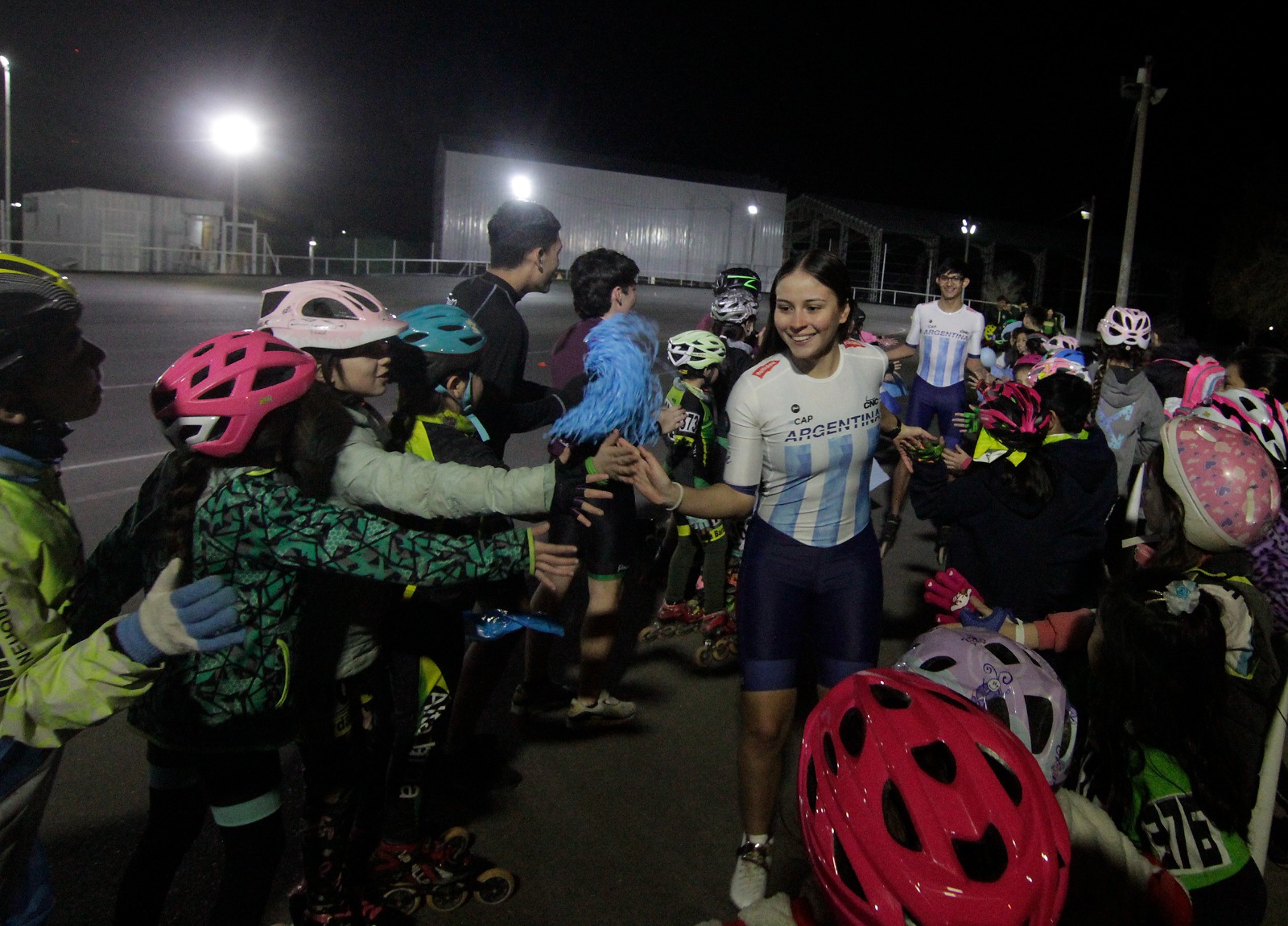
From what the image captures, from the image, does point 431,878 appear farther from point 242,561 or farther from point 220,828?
point 242,561

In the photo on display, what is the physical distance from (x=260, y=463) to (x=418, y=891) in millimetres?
1672

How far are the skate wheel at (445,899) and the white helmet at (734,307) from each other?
4326mm

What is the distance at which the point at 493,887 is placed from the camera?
10.1 ft

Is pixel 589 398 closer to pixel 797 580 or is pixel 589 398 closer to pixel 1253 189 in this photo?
pixel 797 580

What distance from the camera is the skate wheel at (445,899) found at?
9.82ft

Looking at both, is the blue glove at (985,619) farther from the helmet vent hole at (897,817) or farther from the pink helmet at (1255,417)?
the pink helmet at (1255,417)

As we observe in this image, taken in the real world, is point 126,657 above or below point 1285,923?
above

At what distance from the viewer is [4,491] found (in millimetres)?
1842

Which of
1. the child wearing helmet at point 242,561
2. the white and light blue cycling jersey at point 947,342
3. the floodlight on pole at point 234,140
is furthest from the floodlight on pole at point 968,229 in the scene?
the child wearing helmet at point 242,561

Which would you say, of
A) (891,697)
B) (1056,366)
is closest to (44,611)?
(891,697)

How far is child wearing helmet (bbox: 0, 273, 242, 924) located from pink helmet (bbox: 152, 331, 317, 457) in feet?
0.82

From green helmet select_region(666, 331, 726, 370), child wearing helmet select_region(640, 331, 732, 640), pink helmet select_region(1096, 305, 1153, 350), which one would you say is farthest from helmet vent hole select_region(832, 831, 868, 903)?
pink helmet select_region(1096, 305, 1153, 350)

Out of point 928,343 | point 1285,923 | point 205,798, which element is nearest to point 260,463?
point 205,798

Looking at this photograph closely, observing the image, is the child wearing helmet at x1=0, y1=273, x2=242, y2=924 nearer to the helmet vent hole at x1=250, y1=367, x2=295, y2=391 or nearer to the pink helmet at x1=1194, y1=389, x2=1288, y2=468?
the helmet vent hole at x1=250, y1=367, x2=295, y2=391
